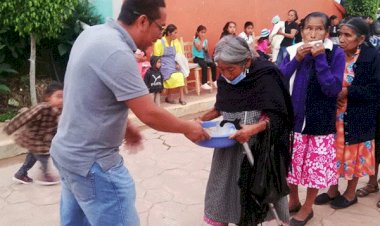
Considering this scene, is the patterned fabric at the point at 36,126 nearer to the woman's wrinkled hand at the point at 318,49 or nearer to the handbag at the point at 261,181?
the handbag at the point at 261,181

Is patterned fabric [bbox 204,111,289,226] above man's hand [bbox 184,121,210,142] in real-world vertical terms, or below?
below

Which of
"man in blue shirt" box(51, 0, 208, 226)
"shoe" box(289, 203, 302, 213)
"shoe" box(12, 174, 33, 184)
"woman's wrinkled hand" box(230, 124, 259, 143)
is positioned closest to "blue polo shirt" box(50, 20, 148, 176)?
"man in blue shirt" box(51, 0, 208, 226)

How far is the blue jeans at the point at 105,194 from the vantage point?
2021 millimetres

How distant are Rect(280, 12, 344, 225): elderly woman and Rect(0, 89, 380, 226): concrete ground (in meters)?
0.49

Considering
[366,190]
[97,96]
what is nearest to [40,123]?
[97,96]

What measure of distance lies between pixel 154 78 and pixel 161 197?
3.27 metres

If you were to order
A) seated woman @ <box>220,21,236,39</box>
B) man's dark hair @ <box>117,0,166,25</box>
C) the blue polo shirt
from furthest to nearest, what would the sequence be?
1. seated woman @ <box>220,21,236,39</box>
2. man's dark hair @ <box>117,0,166,25</box>
3. the blue polo shirt

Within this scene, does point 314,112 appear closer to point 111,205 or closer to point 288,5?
point 111,205

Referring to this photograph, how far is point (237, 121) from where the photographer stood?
254 centimetres

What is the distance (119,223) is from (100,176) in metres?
0.26

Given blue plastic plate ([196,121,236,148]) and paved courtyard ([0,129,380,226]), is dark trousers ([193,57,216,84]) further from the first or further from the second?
blue plastic plate ([196,121,236,148])

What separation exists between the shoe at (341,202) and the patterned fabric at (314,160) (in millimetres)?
548

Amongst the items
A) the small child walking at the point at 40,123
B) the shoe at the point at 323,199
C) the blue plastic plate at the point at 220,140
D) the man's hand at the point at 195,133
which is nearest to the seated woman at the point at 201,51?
the small child walking at the point at 40,123

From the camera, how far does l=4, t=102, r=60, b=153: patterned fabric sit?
3.75 m
